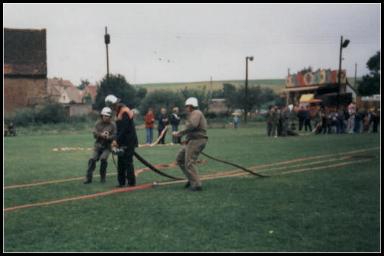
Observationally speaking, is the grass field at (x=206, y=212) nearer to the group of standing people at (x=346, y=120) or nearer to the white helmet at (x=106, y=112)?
the white helmet at (x=106, y=112)

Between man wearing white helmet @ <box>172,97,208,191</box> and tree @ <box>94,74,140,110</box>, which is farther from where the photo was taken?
tree @ <box>94,74,140,110</box>

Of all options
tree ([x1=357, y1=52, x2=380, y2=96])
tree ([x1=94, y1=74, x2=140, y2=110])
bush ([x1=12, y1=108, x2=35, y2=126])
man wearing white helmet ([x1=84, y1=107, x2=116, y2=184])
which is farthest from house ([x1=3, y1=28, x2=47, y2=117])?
man wearing white helmet ([x1=84, y1=107, x2=116, y2=184])

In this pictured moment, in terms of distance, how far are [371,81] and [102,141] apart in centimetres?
7380

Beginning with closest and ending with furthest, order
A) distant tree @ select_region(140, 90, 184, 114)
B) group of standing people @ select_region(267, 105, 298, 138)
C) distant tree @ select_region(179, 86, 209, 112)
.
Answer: group of standing people @ select_region(267, 105, 298, 138) → distant tree @ select_region(140, 90, 184, 114) → distant tree @ select_region(179, 86, 209, 112)

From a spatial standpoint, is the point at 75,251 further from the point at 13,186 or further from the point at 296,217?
the point at 13,186

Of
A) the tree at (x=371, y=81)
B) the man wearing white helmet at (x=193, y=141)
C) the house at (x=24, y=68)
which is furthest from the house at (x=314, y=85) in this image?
the man wearing white helmet at (x=193, y=141)

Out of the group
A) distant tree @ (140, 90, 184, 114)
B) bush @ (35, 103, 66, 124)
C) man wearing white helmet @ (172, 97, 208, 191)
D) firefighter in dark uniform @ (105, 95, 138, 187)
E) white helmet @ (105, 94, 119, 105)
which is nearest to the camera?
man wearing white helmet @ (172, 97, 208, 191)

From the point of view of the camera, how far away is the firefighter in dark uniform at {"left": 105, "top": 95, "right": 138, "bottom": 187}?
11234 millimetres

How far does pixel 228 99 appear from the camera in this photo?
75.8 m

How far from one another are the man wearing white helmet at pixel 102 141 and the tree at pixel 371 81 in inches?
2869

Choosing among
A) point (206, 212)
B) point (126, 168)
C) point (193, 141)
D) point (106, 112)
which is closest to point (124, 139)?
point (126, 168)

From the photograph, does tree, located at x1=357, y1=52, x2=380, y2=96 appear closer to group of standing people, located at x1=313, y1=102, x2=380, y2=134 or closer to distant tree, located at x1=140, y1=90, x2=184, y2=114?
distant tree, located at x1=140, y1=90, x2=184, y2=114

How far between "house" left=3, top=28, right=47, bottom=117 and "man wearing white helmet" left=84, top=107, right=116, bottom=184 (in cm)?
5292

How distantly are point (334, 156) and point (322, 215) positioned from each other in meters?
9.68
